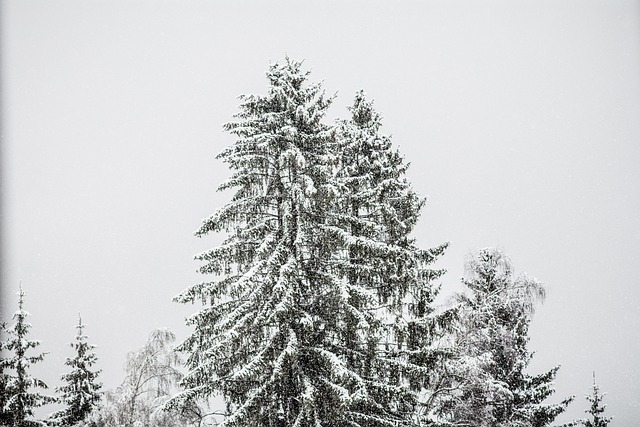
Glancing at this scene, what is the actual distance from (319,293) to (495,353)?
9.66 meters

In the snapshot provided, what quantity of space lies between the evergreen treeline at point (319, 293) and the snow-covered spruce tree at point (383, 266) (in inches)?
1.8

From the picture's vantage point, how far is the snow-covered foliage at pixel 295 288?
42.9ft

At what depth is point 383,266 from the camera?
15266mm

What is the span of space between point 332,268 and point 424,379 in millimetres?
4398

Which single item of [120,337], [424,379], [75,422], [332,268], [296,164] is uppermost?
[120,337]

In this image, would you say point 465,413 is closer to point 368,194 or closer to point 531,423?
point 531,423

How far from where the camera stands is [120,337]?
472 ft

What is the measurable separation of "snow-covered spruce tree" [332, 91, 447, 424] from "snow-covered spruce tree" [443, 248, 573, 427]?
1.31 metres

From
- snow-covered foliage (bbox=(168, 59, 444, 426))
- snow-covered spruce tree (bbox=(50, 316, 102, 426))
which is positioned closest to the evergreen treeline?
snow-covered foliage (bbox=(168, 59, 444, 426))

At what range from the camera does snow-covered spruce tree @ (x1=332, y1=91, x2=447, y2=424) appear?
14.2m

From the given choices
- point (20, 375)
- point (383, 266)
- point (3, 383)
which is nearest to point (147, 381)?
point (20, 375)

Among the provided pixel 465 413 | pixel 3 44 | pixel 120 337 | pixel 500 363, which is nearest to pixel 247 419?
pixel 465 413

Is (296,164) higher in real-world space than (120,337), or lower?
lower

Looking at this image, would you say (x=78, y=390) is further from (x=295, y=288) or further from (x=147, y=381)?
(x=295, y=288)
